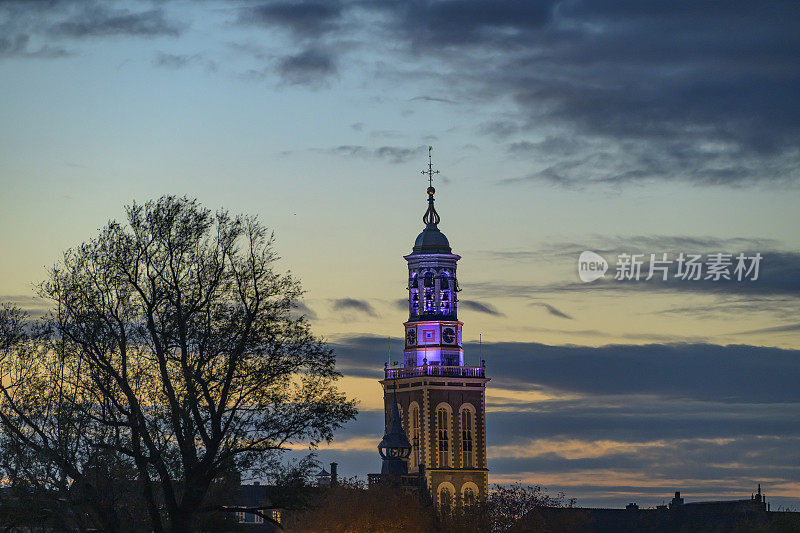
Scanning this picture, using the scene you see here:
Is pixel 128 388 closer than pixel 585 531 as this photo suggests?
Yes

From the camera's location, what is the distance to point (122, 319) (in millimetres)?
77688

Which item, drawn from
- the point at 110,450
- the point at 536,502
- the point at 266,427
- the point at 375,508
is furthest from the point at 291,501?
the point at 536,502

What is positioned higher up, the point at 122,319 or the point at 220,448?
the point at 122,319

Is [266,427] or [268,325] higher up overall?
[268,325]

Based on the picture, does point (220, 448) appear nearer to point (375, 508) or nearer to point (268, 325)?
point (268, 325)

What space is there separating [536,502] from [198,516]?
10950 cm

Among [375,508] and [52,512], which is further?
[375,508]

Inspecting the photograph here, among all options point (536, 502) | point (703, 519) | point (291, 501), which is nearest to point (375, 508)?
point (536, 502)

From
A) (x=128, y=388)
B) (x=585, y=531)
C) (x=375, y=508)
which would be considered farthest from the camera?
(x=585, y=531)

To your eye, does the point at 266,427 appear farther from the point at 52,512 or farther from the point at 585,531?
the point at 585,531

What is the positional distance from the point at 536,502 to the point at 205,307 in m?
111

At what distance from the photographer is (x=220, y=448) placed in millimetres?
77250

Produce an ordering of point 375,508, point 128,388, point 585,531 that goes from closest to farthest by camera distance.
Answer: point 128,388, point 375,508, point 585,531

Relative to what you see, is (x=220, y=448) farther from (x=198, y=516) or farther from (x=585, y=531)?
(x=585, y=531)
